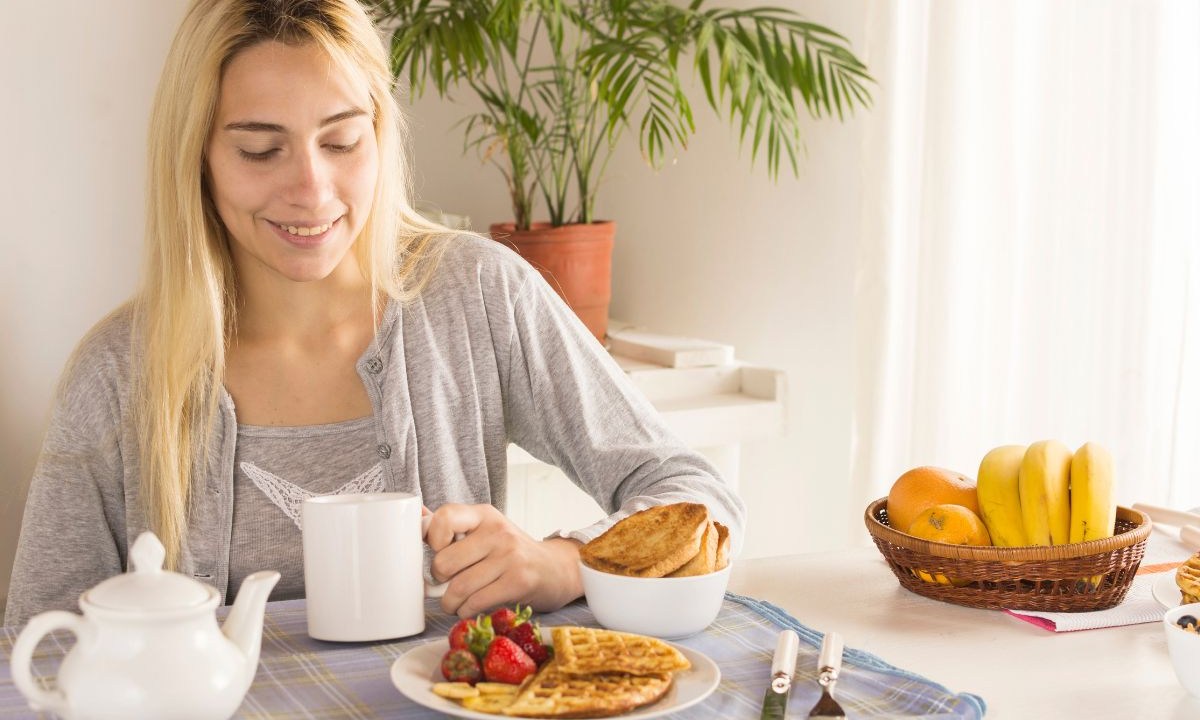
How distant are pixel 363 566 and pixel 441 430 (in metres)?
0.51

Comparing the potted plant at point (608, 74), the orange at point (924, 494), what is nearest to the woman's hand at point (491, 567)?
the orange at point (924, 494)

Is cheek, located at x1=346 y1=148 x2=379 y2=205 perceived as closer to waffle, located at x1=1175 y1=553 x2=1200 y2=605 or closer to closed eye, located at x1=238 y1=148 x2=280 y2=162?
closed eye, located at x1=238 y1=148 x2=280 y2=162

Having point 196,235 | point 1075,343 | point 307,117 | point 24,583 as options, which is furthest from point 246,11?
point 1075,343

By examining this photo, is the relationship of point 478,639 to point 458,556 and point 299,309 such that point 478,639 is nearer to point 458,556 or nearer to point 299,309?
point 458,556

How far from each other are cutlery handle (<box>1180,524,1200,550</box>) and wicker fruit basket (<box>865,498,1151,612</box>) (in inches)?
7.8

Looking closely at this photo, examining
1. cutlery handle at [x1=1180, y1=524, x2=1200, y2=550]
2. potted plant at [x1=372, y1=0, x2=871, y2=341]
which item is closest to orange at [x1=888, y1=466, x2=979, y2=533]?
cutlery handle at [x1=1180, y1=524, x2=1200, y2=550]

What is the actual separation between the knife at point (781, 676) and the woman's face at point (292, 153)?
70 centimetres

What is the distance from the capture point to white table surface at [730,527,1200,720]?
96 cm

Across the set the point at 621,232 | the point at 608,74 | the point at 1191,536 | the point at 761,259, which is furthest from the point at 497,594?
the point at 621,232

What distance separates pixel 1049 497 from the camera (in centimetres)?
116

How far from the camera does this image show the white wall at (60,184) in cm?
195

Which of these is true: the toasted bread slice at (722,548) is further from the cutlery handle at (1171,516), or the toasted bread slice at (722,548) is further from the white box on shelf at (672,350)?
the white box on shelf at (672,350)

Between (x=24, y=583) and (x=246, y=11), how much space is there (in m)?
0.65

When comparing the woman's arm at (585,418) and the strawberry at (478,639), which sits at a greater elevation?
the woman's arm at (585,418)
